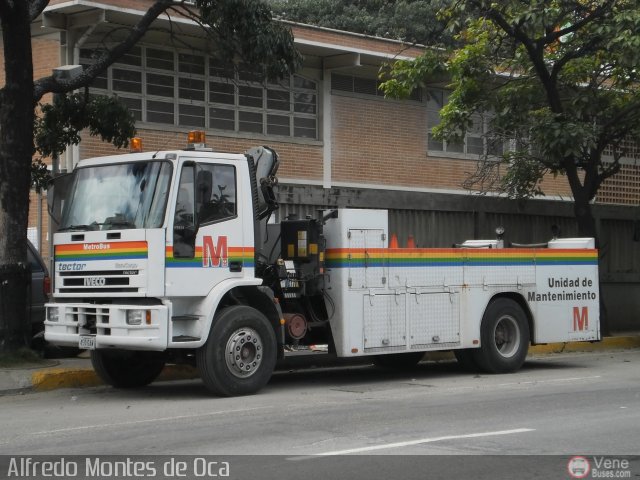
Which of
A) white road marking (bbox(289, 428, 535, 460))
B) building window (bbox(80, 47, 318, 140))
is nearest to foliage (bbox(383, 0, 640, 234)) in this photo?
building window (bbox(80, 47, 318, 140))

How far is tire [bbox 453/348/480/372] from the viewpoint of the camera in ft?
47.4

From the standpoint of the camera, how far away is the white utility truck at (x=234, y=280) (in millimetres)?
11352

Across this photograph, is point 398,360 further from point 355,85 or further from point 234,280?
point 355,85

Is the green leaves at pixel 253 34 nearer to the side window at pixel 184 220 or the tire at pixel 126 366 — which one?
the side window at pixel 184 220

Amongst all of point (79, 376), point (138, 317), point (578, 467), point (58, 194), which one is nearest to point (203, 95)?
point (58, 194)

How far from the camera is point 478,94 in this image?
19422 mm

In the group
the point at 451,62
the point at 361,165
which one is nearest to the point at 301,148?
the point at 361,165

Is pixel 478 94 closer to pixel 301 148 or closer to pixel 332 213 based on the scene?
pixel 301 148

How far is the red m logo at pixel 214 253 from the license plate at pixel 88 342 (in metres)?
1.55

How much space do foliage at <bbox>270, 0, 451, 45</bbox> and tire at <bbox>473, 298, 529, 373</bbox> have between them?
21656mm

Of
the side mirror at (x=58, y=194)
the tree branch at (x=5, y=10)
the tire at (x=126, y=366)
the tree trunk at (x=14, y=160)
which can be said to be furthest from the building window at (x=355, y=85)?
the tire at (x=126, y=366)

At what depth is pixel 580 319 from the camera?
15.4 m

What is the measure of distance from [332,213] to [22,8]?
5.03m

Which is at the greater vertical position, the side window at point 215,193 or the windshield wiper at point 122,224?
the side window at point 215,193
